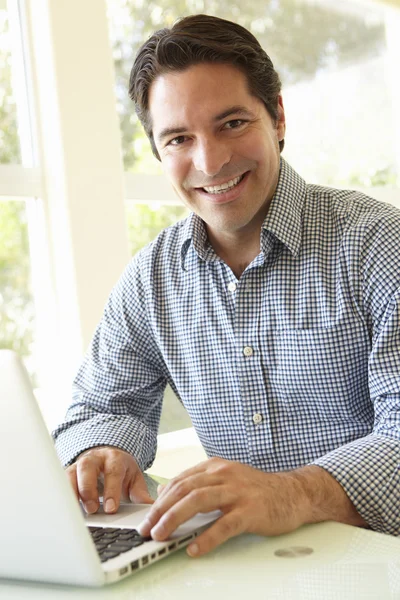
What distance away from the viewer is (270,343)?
1.70 meters

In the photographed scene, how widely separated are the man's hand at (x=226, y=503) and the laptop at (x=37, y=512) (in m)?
0.06

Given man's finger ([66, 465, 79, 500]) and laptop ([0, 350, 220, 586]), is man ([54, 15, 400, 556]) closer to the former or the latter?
man's finger ([66, 465, 79, 500])

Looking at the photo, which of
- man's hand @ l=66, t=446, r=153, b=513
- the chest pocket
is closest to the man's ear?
the chest pocket

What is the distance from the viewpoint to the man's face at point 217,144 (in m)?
1.73

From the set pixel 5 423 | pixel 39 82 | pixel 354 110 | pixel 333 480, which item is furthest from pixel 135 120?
pixel 5 423

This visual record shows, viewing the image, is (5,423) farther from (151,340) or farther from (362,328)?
(151,340)

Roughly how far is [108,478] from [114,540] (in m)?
0.35

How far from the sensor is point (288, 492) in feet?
3.74

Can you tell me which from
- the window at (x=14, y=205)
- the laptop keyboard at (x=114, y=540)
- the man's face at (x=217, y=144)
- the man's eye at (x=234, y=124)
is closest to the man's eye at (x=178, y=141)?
the man's face at (x=217, y=144)

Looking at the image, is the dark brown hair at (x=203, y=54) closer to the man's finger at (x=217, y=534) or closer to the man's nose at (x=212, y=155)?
the man's nose at (x=212, y=155)

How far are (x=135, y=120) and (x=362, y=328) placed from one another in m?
1.88

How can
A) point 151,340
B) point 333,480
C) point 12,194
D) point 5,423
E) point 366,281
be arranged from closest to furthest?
point 5,423
point 333,480
point 366,281
point 151,340
point 12,194

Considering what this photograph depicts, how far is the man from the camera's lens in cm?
161

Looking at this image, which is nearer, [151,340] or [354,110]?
[151,340]
